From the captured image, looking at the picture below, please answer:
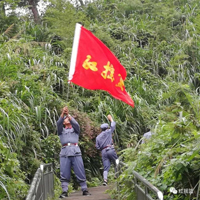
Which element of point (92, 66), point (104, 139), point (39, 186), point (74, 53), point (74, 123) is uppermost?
point (74, 53)

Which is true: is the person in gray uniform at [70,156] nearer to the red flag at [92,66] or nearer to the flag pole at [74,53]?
the red flag at [92,66]

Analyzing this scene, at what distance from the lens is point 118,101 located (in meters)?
14.2

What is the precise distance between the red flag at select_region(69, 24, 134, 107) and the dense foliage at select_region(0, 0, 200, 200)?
94cm

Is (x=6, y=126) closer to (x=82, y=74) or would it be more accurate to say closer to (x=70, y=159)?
(x=70, y=159)

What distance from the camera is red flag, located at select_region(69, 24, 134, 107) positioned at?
6.04m

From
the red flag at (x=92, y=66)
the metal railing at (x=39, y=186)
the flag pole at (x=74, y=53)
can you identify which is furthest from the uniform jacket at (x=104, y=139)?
the flag pole at (x=74, y=53)

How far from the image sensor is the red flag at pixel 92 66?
6.04m

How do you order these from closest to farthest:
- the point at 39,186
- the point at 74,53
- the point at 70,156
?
the point at 39,186
the point at 74,53
the point at 70,156

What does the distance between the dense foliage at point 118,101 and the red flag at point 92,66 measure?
937mm

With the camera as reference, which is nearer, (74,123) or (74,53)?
(74,53)

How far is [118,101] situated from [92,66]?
8023 mm

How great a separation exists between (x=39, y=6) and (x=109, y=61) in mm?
18296

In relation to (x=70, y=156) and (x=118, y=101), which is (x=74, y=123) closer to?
(x=70, y=156)

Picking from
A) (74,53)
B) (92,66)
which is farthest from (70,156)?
(74,53)
